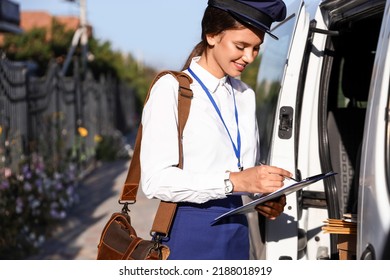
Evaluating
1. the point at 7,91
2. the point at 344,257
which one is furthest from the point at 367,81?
the point at 7,91

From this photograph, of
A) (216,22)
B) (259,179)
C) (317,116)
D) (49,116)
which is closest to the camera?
(259,179)

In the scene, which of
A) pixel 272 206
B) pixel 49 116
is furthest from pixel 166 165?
pixel 49 116

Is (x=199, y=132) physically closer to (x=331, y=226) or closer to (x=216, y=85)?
(x=216, y=85)

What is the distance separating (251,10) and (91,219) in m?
7.98

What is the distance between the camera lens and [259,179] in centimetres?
300

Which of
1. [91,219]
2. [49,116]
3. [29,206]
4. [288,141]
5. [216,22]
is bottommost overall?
[91,219]

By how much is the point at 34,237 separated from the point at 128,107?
857 inches

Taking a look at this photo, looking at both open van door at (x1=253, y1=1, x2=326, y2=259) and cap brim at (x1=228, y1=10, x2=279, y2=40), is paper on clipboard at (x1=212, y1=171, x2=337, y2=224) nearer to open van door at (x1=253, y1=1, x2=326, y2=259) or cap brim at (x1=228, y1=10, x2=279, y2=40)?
cap brim at (x1=228, y1=10, x2=279, y2=40)

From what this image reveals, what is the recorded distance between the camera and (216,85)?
11.0ft

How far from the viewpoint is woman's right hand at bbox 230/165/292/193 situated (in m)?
3.00

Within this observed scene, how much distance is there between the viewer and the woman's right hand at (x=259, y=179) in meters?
3.00

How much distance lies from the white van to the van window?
0.06ft

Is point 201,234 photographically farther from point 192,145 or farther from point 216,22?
point 216,22

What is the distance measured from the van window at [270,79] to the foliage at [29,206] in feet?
10.5
